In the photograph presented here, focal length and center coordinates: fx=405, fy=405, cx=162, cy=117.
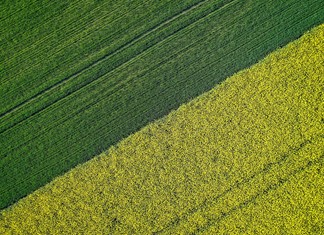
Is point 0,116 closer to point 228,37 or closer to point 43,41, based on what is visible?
point 43,41

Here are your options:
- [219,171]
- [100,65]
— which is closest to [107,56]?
[100,65]

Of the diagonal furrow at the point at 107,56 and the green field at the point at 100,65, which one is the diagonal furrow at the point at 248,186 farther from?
the diagonal furrow at the point at 107,56

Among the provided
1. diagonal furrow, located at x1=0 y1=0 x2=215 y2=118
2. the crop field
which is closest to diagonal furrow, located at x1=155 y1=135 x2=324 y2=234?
the crop field

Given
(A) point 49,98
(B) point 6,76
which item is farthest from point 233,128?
(B) point 6,76

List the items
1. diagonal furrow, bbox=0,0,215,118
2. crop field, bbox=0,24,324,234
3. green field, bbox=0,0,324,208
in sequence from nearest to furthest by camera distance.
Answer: crop field, bbox=0,24,324,234 < green field, bbox=0,0,324,208 < diagonal furrow, bbox=0,0,215,118

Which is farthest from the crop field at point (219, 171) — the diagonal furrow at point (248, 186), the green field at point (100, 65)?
the green field at point (100, 65)

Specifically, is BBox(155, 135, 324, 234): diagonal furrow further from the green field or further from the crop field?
the green field
